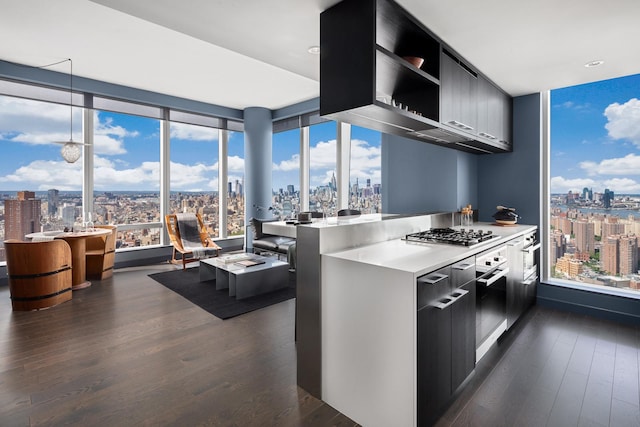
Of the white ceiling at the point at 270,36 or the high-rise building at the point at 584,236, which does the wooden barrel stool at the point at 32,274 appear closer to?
the white ceiling at the point at 270,36

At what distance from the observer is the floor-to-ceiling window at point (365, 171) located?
5438 millimetres

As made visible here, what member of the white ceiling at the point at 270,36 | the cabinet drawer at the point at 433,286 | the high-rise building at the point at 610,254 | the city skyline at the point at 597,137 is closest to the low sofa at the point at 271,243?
the white ceiling at the point at 270,36

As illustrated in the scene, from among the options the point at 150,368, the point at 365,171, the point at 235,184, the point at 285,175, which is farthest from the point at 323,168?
the point at 150,368

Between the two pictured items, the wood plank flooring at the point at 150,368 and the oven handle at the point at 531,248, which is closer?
the wood plank flooring at the point at 150,368

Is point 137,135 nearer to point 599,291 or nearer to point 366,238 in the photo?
point 366,238

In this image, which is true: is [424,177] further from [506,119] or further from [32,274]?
[32,274]

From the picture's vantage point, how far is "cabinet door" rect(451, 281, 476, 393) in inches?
73.8

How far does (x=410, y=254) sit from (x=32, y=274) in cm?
403

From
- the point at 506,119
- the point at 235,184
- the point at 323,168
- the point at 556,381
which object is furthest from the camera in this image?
the point at 235,184

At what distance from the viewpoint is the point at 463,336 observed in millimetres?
1979

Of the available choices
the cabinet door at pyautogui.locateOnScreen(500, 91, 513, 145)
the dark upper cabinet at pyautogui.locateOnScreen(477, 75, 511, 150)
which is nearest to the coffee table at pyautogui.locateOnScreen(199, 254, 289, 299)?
the dark upper cabinet at pyautogui.locateOnScreen(477, 75, 511, 150)

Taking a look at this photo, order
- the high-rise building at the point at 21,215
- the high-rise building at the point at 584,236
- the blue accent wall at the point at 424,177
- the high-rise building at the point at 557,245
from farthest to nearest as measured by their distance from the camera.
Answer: the high-rise building at the point at 21,215 → the high-rise building at the point at 557,245 → the blue accent wall at the point at 424,177 → the high-rise building at the point at 584,236

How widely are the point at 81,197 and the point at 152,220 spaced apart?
118 cm

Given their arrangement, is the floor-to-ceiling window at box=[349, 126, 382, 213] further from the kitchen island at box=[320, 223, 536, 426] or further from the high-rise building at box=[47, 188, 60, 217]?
the high-rise building at box=[47, 188, 60, 217]
